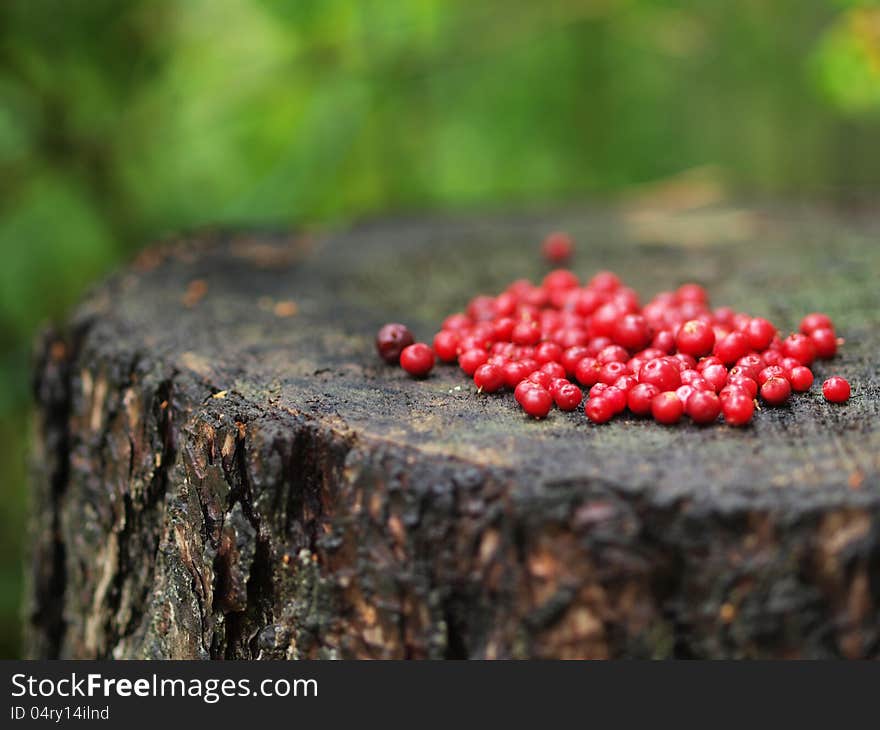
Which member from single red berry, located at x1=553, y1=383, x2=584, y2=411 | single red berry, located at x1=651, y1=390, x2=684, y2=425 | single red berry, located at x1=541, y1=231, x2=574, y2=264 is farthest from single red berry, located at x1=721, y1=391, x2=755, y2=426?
single red berry, located at x1=541, y1=231, x2=574, y2=264

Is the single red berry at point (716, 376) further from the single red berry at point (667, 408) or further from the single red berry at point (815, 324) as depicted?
the single red berry at point (815, 324)

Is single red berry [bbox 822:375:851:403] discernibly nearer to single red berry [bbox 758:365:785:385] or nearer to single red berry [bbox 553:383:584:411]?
single red berry [bbox 758:365:785:385]

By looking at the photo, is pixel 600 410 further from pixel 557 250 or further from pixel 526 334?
pixel 557 250

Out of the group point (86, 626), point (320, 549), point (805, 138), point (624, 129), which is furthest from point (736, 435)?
point (805, 138)

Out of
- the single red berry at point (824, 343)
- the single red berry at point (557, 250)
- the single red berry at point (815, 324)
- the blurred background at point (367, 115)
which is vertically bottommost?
the single red berry at point (824, 343)

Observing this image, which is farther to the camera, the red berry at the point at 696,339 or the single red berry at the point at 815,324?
the single red berry at the point at 815,324

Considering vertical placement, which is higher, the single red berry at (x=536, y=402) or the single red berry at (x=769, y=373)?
the single red berry at (x=769, y=373)

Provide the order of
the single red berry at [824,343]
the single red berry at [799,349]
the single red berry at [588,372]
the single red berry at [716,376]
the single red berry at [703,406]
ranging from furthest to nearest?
the single red berry at [824,343] → the single red berry at [799,349] → the single red berry at [588,372] → the single red berry at [716,376] → the single red berry at [703,406]

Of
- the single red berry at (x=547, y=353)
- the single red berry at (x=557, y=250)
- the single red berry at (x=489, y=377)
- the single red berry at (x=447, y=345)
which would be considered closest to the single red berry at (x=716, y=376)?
the single red berry at (x=547, y=353)
